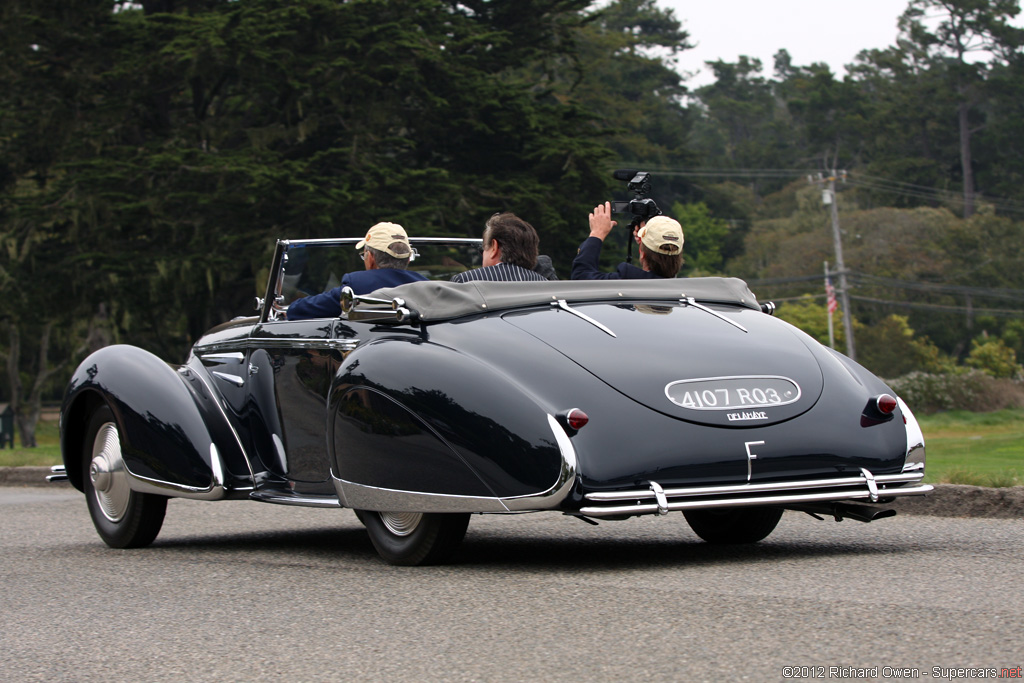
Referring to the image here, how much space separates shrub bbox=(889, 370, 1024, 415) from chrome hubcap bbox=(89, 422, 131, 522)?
28.0m

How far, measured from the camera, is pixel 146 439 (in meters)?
6.73

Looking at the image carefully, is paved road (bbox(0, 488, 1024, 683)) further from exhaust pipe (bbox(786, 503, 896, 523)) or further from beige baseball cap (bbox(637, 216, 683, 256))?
beige baseball cap (bbox(637, 216, 683, 256))

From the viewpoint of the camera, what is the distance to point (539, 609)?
4.37 meters

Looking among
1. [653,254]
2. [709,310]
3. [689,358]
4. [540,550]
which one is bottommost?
[540,550]

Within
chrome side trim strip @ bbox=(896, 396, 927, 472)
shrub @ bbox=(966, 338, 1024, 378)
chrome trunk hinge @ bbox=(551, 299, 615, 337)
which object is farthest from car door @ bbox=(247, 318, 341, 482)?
shrub @ bbox=(966, 338, 1024, 378)

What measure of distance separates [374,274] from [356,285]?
0.10 meters

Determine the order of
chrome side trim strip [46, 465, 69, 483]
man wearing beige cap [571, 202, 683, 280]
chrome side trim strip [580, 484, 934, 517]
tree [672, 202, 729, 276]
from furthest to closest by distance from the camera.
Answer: tree [672, 202, 729, 276] < chrome side trim strip [46, 465, 69, 483] < man wearing beige cap [571, 202, 683, 280] < chrome side trim strip [580, 484, 934, 517]

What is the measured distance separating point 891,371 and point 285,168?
41.3 metres

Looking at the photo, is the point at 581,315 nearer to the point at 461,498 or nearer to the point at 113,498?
the point at 461,498

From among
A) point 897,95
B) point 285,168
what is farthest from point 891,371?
point 285,168

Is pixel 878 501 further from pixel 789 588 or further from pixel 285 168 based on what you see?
pixel 285 168

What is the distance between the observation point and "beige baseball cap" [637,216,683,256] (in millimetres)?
6238

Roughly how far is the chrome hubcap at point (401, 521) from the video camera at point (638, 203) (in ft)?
6.52

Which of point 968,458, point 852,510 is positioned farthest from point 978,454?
point 852,510
